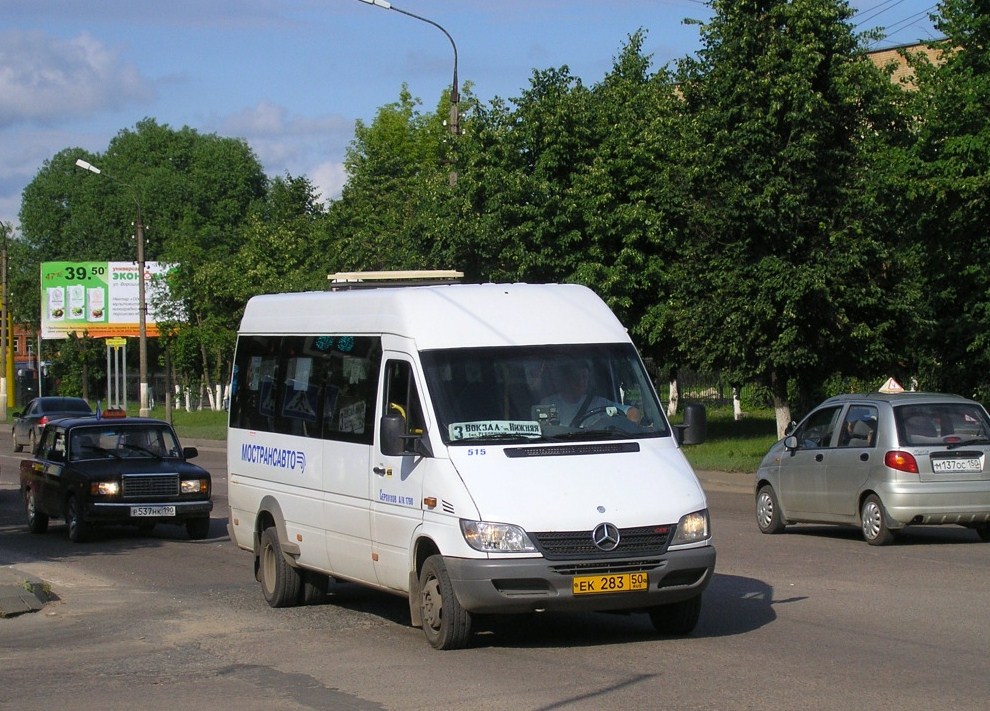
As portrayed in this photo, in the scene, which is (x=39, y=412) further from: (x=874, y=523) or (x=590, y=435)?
(x=590, y=435)

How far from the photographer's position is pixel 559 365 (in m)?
10.2

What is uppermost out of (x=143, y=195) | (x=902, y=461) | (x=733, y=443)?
(x=143, y=195)

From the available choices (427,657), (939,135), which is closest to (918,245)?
(939,135)

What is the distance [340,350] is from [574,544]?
10.3 ft

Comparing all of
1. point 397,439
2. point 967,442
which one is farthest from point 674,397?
point 397,439

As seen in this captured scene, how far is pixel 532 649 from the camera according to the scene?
9570 millimetres

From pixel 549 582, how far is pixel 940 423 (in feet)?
27.2

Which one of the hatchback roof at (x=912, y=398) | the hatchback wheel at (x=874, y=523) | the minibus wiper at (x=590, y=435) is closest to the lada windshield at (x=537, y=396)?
the minibus wiper at (x=590, y=435)

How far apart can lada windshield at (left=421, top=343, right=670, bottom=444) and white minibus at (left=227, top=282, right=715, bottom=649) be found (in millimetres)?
12

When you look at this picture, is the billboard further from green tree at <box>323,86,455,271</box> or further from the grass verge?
the grass verge

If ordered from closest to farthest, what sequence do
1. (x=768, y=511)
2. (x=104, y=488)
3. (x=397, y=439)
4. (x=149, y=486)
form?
(x=397, y=439) → (x=768, y=511) → (x=104, y=488) → (x=149, y=486)

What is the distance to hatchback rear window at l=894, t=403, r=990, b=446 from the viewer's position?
619 inches

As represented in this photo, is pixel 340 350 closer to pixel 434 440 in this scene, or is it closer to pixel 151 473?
pixel 434 440

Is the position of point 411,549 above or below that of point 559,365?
below
